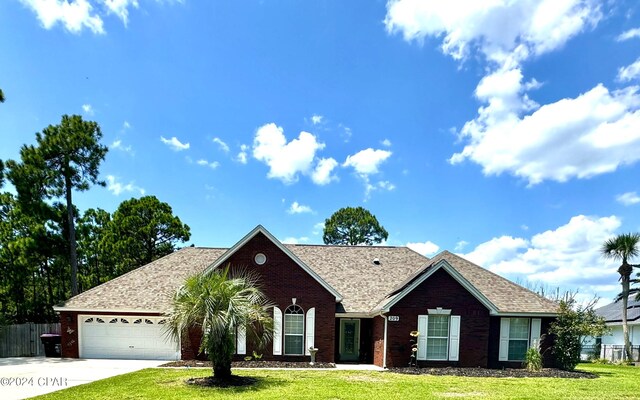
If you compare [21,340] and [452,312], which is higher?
[452,312]

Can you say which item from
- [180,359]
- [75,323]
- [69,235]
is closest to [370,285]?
[180,359]

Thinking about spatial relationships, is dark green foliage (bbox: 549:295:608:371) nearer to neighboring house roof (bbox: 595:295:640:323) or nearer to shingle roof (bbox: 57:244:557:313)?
shingle roof (bbox: 57:244:557:313)

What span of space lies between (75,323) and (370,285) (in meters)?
14.7

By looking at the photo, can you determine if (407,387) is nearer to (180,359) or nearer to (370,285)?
(370,285)

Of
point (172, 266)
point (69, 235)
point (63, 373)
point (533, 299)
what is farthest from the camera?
point (69, 235)

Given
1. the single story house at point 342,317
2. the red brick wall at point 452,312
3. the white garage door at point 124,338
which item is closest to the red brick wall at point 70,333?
the single story house at point 342,317

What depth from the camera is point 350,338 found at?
1828cm

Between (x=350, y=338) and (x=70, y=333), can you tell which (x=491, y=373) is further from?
(x=70, y=333)

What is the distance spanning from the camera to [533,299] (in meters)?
17.5

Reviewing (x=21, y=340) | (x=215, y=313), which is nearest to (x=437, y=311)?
(x=215, y=313)

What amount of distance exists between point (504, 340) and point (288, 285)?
1024cm

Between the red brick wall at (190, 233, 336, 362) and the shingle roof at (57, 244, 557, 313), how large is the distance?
1.08 metres

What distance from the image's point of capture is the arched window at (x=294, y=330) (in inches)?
656

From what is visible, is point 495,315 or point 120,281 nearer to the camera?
point 495,315
